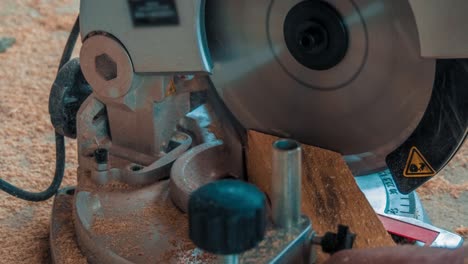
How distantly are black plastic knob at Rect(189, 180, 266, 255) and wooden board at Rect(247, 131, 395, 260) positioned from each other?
0.32m

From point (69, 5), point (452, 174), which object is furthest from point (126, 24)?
point (69, 5)

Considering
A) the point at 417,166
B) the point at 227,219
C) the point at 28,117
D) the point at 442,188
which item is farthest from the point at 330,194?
the point at 28,117

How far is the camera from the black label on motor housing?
123cm

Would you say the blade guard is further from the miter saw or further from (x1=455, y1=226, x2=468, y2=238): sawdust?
(x1=455, y1=226, x2=468, y2=238): sawdust

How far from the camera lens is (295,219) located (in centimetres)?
109

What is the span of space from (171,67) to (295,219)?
37 centimetres

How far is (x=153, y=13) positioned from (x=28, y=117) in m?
1.16

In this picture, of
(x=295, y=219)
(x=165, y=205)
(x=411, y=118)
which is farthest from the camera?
(x=165, y=205)

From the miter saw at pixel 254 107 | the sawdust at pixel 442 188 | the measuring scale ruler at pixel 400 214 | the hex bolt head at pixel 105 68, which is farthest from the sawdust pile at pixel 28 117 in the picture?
the sawdust at pixel 442 188

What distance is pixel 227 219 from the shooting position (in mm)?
889

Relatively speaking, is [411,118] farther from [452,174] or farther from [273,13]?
[452,174]

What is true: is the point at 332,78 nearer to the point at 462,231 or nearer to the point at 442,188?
the point at 462,231

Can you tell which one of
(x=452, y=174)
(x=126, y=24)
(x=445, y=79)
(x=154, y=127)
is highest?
(x=126, y=24)

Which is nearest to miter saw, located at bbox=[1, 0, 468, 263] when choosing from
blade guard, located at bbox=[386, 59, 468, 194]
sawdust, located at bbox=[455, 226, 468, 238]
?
blade guard, located at bbox=[386, 59, 468, 194]
